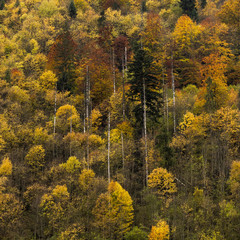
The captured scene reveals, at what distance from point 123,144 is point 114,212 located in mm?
9466

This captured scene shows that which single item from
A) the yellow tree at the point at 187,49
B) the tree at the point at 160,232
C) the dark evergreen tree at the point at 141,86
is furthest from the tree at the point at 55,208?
the yellow tree at the point at 187,49

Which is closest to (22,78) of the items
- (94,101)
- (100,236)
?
(94,101)

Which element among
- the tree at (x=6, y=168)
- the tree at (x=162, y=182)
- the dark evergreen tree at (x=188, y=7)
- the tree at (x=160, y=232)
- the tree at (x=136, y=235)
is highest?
the dark evergreen tree at (x=188, y=7)

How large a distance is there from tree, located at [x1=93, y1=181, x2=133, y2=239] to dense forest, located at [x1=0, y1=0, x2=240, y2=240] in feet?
0.34

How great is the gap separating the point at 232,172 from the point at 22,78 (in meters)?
37.6

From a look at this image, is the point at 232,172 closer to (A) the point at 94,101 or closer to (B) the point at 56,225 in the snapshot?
(B) the point at 56,225

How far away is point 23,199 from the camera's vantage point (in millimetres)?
34875

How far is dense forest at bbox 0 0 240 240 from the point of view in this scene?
30.5m

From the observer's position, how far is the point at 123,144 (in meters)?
37.5

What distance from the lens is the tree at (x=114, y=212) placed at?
29.7m

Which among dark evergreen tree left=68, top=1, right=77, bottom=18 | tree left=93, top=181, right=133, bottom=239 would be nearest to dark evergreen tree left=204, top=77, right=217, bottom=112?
tree left=93, top=181, right=133, bottom=239

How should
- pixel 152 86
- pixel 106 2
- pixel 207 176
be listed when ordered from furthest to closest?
1. pixel 106 2
2. pixel 152 86
3. pixel 207 176

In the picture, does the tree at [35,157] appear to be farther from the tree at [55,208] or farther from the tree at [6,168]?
the tree at [55,208]

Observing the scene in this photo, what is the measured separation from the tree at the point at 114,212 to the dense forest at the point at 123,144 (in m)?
0.10
